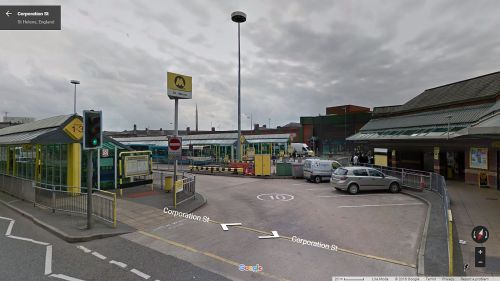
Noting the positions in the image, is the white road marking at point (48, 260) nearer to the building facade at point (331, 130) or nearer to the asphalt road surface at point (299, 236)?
the asphalt road surface at point (299, 236)

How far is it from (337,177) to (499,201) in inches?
279

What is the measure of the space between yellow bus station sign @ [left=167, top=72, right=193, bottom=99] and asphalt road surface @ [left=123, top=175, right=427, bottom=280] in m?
5.19

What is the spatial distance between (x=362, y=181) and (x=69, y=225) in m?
13.5

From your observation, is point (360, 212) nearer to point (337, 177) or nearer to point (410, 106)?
point (337, 177)

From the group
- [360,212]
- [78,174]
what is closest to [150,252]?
[360,212]

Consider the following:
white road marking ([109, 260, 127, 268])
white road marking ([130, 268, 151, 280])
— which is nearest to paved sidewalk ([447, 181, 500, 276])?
white road marking ([130, 268, 151, 280])

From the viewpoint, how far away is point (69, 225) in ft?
29.8

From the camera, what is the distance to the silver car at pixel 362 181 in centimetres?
→ 1532

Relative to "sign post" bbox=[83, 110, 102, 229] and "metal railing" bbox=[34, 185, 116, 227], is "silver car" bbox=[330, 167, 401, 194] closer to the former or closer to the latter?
"metal railing" bbox=[34, 185, 116, 227]

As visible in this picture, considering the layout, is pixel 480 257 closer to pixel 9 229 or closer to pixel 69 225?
pixel 69 225

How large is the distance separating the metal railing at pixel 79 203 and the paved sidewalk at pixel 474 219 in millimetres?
9748

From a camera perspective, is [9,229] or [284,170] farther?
[284,170]

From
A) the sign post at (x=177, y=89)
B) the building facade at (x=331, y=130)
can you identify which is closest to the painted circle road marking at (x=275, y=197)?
the sign post at (x=177, y=89)

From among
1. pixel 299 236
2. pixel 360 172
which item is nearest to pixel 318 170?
pixel 360 172
